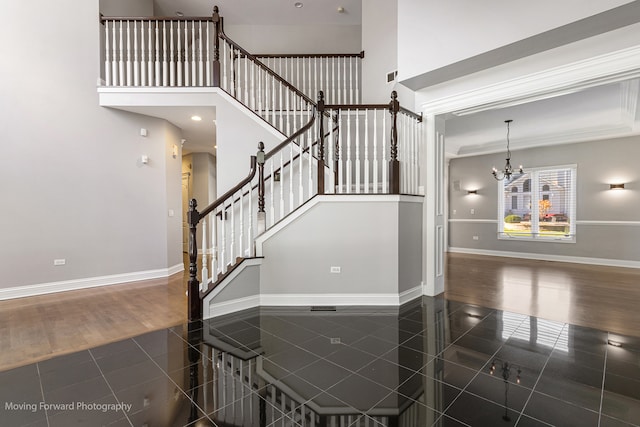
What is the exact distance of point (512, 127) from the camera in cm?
639


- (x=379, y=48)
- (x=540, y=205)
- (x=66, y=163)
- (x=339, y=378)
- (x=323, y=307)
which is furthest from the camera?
(x=540, y=205)

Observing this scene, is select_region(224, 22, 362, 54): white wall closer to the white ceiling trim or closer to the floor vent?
the white ceiling trim

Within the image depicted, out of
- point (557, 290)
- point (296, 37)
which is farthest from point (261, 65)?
point (557, 290)

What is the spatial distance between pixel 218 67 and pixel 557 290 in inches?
252

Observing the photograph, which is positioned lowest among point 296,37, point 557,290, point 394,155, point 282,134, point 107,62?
point 557,290

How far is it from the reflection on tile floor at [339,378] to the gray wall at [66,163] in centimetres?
278

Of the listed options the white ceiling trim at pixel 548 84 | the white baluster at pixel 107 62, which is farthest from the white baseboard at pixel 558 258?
the white baluster at pixel 107 62

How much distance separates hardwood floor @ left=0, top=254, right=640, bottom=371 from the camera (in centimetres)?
282

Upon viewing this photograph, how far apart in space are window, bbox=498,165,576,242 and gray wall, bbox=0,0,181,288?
28.7 ft

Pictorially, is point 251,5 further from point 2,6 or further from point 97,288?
point 97,288

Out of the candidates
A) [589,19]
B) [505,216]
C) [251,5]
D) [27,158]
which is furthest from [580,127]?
[27,158]

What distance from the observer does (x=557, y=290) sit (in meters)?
4.52

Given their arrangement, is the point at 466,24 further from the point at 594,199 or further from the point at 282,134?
the point at 594,199

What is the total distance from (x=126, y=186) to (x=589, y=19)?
6.46 m
